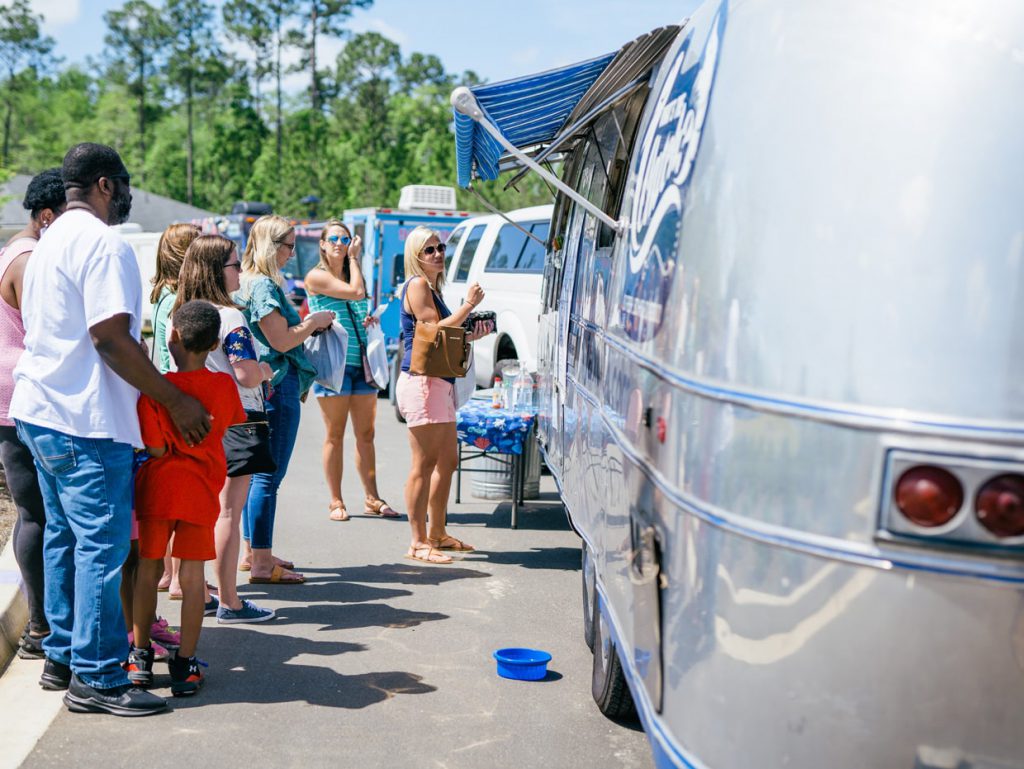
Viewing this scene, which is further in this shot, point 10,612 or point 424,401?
point 424,401

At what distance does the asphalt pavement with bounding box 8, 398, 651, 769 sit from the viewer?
4301mm

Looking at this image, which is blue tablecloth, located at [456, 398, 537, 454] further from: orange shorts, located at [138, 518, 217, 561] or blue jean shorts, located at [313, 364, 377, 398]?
orange shorts, located at [138, 518, 217, 561]

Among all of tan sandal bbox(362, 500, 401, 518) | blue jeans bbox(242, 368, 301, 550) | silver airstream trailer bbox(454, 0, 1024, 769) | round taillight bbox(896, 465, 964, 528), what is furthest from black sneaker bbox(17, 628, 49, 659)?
round taillight bbox(896, 465, 964, 528)

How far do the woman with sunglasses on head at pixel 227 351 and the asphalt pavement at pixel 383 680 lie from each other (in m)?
0.37

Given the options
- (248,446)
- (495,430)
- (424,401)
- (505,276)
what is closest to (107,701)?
(248,446)

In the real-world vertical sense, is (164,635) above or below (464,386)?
below

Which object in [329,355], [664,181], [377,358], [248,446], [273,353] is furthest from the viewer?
[377,358]

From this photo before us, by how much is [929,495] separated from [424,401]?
476cm

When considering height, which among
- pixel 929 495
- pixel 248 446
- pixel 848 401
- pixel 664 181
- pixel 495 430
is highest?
pixel 664 181

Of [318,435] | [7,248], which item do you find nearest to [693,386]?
[7,248]

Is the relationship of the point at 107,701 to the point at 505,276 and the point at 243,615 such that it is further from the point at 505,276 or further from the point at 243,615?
the point at 505,276

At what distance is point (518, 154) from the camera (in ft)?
12.5

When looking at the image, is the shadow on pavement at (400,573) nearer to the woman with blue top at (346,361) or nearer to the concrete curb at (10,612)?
the woman with blue top at (346,361)

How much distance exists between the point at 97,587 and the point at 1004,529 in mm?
3298
